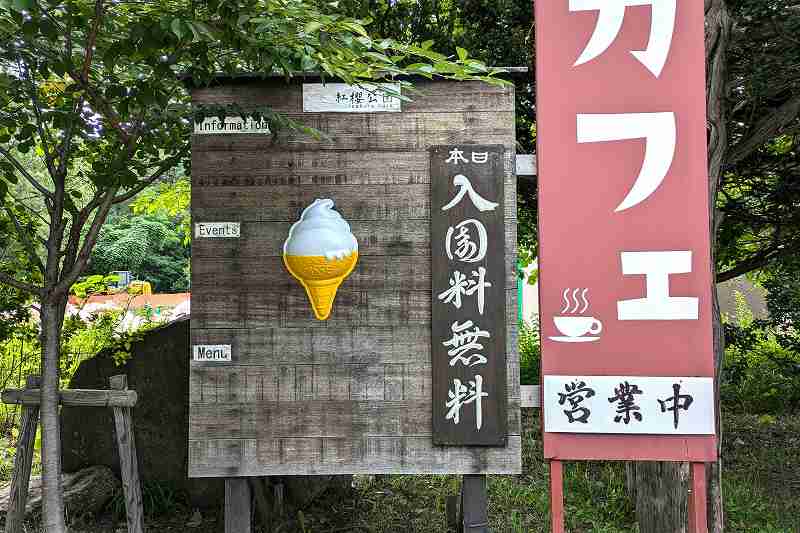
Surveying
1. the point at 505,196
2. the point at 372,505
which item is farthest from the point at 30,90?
the point at 372,505

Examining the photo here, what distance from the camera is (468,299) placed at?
10.5 ft

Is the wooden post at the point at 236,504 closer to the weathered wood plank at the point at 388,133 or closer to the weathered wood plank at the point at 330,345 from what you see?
the weathered wood plank at the point at 330,345

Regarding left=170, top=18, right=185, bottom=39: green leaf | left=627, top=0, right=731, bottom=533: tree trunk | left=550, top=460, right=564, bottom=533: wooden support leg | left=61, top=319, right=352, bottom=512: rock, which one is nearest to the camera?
left=170, top=18, right=185, bottom=39: green leaf

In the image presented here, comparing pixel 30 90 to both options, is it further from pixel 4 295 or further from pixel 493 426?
pixel 493 426

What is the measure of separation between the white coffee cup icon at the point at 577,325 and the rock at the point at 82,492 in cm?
336

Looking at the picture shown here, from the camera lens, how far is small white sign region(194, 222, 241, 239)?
128 inches

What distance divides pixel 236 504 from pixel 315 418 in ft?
2.02

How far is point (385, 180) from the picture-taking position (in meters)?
3.26

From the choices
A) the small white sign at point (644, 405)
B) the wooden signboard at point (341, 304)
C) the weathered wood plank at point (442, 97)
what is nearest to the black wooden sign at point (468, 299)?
the wooden signboard at point (341, 304)

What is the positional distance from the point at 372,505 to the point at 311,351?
222 centimetres

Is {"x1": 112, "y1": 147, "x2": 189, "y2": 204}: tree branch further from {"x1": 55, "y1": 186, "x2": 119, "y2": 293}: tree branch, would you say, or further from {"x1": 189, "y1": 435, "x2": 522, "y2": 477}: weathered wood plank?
{"x1": 189, "y1": 435, "x2": 522, "y2": 477}: weathered wood plank

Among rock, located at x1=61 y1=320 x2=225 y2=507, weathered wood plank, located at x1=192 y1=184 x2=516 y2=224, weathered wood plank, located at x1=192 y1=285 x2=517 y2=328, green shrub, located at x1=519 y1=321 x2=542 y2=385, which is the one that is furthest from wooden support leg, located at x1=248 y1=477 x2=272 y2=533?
green shrub, located at x1=519 y1=321 x2=542 y2=385

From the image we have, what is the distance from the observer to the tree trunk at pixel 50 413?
3.16 metres

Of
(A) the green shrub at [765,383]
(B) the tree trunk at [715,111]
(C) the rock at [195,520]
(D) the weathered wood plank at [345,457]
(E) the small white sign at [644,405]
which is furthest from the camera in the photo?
(A) the green shrub at [765,383]
